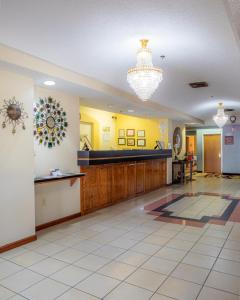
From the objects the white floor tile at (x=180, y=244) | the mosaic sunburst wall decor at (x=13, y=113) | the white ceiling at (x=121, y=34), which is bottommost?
the white floor tile at (x=180, y=244)

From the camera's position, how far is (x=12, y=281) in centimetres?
268

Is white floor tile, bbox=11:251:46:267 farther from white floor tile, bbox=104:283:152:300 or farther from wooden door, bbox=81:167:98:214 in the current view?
wooden door, bbox=81:167:98:214

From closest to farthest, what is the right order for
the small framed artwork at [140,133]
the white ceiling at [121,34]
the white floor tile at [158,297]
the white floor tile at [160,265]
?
the white ceiling at [121,34] < the white floor tile at [158,297] < the white floor tile at [160,265] < the small framed artwork at [140,133]

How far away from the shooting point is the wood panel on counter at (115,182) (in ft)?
17.7

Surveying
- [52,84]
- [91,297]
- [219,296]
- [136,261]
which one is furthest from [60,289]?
[52,84]

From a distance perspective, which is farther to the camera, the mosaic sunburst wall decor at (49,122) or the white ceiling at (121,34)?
the mosaic sunburst wall decor at (49,122)

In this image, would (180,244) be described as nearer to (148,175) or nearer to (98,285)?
(98,285)

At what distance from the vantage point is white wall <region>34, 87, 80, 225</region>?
4.39m

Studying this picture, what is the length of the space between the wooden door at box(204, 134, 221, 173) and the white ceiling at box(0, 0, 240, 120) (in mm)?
9209

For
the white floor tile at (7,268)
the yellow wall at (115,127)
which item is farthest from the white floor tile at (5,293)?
the yellow wall at (115,127)

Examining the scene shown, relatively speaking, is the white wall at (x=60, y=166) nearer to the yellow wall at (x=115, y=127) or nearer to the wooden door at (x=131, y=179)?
the wooden door at (x=131, y=179)

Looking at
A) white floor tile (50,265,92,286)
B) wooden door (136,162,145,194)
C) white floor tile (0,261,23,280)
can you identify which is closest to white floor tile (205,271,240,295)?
white floor tile (50,265,92,286)

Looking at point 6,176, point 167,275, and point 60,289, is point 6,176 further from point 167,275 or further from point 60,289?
point 167,275

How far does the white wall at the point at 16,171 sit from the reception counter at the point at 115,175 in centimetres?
Answer: 153
